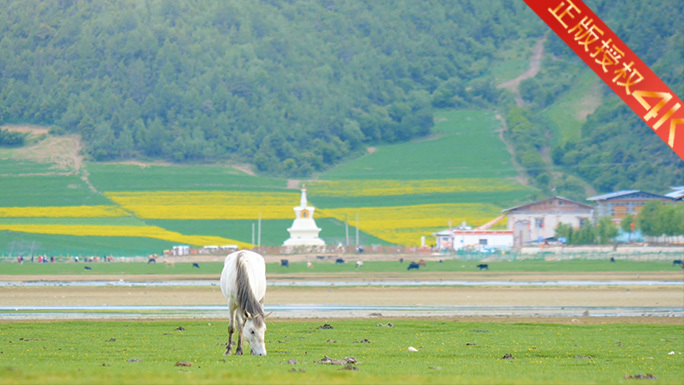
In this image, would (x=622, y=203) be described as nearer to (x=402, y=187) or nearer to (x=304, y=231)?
(x=402, y=187)

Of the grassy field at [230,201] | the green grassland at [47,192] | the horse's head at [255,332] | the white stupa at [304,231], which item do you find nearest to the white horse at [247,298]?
Answer: the horse's head at [255,332]

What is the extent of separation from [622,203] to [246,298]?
95505 mm

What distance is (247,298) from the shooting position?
1595 centimetres

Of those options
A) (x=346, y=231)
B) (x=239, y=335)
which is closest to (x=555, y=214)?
(x=346, y=231)

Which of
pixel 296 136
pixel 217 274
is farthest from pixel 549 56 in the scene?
pixel 217 274

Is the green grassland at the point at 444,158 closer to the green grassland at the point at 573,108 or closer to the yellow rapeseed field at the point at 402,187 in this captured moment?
the yellow rapeseed field at the point at 402,187

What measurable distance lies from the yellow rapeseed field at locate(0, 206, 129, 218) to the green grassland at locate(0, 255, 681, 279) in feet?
96.1

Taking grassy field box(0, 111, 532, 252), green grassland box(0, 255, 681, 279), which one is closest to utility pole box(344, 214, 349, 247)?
grassy field box(0, 111, 532, 252)

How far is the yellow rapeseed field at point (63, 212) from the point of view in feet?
331

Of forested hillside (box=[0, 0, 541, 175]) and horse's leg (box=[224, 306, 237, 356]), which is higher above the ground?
forested hillside (box=[0, 0, 541, 175])

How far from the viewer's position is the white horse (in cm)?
1588

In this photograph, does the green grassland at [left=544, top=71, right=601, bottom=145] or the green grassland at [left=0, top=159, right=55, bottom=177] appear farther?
the green grassland at [left=544, top=71, right=601, bottom=145]

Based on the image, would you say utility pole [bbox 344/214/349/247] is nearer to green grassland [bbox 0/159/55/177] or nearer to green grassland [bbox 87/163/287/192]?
green grassland [bbox 87/163/287/192]

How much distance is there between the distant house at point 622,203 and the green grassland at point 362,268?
32.4 metres
